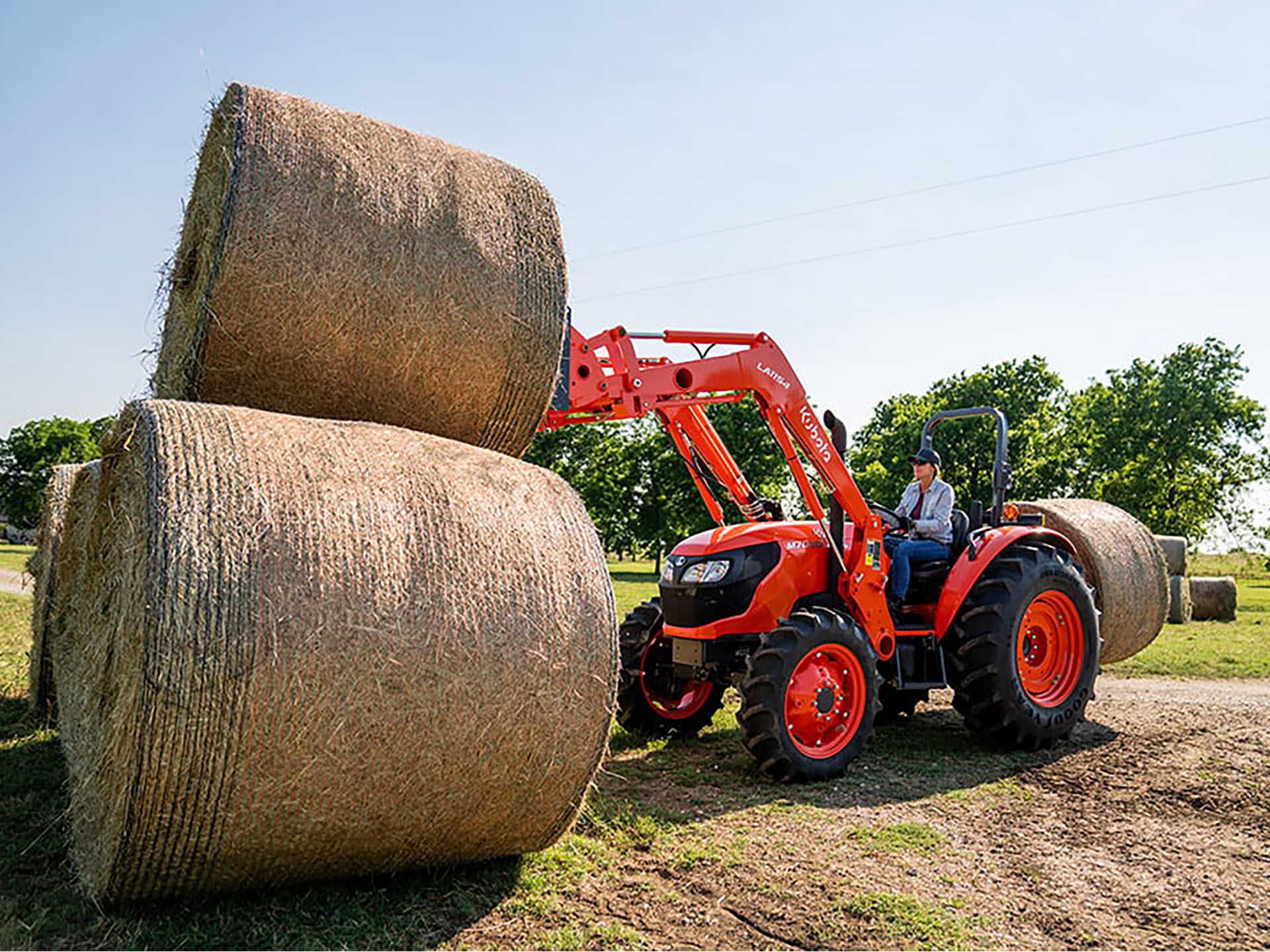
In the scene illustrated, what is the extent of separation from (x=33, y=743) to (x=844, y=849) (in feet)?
17.5

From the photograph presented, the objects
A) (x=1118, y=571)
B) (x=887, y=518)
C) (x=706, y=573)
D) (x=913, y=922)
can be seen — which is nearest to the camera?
(x=913, y=922)

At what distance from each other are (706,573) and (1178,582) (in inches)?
578

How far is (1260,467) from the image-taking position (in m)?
38.3

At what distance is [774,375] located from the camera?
24.9ft

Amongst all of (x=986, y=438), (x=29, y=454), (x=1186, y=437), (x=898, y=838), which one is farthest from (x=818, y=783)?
(x=29, y=454)

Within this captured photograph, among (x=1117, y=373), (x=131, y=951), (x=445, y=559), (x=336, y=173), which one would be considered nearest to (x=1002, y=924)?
(x=445, y=559)

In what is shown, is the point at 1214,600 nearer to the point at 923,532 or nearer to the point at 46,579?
the point at 923,532

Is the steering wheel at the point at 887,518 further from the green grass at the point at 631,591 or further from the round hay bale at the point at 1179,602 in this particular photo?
the round hay bale at the point at 1179,602

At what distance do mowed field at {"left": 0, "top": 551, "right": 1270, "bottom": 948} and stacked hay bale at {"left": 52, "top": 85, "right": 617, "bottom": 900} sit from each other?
214 mm

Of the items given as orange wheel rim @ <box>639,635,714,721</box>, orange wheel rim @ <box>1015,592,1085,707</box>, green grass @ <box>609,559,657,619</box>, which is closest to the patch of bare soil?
orange wheel rim @ <box>639,635,714,721</box>

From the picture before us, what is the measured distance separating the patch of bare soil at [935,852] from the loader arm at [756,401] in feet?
4.50

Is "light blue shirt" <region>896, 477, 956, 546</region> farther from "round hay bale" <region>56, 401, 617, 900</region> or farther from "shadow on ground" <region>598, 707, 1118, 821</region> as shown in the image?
"round hay bale" <region>56, 401, 617, 900</region>

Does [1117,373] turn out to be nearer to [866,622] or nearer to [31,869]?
[866,622]

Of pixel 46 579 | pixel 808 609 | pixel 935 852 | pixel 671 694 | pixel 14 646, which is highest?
pixel 46 579
